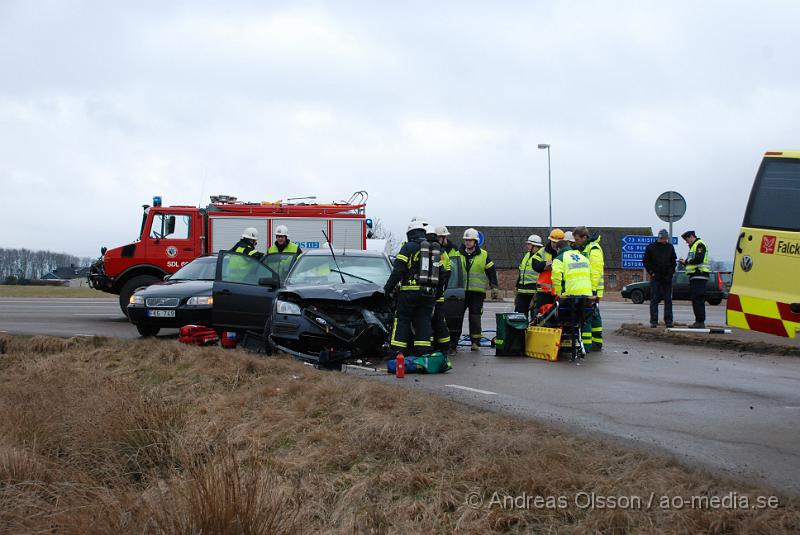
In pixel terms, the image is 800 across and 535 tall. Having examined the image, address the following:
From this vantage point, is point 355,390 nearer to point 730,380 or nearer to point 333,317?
point 333,317

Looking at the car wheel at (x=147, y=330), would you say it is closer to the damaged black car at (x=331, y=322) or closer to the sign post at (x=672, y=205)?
the damaged black car at (x=331, y=322)

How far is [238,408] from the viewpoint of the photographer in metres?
6.71

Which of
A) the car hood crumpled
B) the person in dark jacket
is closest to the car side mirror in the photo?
the car hood crumpled

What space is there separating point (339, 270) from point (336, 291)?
1.31m

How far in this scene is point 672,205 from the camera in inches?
654

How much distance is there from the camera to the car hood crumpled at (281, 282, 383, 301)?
9.68 meters

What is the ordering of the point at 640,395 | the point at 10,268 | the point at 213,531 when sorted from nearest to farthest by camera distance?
the point at 213,531, the point at 640,395, the point at 10,268

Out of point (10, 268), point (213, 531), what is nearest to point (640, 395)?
point (213, 531)

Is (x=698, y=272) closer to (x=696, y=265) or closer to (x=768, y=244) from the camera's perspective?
(x=696, y=265)

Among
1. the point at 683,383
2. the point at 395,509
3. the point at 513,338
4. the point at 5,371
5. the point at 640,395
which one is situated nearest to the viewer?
the point at 395,509

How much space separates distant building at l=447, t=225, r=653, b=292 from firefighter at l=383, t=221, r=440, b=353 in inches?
2148

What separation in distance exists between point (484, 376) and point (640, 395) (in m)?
1.97

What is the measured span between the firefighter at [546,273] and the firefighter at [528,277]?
124mm

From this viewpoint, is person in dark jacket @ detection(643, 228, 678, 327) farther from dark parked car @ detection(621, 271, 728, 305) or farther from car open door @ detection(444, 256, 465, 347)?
dark parked car @ detection(621, 271, 728, 305)
